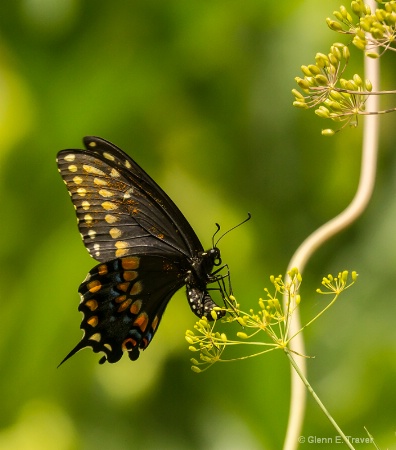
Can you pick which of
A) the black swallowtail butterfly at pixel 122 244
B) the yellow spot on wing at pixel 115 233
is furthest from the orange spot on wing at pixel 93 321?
the yellow spot on wing at pixel 115 233

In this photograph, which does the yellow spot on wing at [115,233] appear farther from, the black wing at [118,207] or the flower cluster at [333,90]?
the flower cluster at [333,90]

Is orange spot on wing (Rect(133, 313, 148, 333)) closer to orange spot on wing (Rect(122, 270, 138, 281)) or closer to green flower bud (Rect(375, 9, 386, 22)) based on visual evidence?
orange spot on wing (Rect(122, 270, 138, 281))

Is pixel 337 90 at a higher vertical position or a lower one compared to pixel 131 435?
higher

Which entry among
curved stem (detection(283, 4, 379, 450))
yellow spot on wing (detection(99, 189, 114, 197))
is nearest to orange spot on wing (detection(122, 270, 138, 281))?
yellow spot on wing (detection(99, 189, 114, 197))

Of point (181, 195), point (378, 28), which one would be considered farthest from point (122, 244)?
point (181, 195)

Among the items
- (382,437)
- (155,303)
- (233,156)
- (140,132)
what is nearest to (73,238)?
(140,132)

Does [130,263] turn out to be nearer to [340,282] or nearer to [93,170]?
[93,170]

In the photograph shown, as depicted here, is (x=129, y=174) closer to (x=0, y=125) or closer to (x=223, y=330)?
(x=223, y=330)
